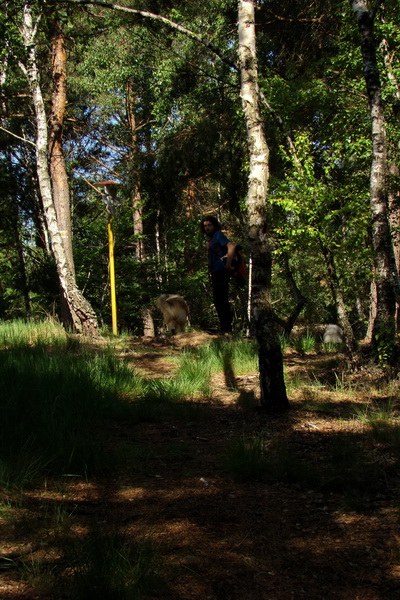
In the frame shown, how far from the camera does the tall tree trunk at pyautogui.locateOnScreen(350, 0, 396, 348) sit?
18.1ft

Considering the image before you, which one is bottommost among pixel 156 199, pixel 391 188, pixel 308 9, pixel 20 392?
pixel 20 392

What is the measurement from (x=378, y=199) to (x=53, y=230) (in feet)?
21.3

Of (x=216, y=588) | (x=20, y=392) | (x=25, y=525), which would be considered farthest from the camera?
(x=20, y=392)

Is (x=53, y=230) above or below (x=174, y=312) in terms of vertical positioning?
above

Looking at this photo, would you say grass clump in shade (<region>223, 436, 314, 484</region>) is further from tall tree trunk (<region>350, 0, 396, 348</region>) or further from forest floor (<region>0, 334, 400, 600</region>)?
tall tree trunk (<region>350, 0, 396, 348</region>)

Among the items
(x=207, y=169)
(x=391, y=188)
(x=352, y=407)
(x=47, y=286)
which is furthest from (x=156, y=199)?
(x=352, y=407)

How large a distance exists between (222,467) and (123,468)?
2.18 ft

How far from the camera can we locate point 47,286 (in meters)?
18.1

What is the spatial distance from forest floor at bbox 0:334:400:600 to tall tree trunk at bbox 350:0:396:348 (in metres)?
1.80

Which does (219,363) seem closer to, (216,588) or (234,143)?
(216,588)

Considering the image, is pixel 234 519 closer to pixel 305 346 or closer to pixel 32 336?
pixel 305 346

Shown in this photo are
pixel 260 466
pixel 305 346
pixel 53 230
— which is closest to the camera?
pixel 260 466

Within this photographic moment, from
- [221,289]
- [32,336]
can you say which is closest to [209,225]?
[221,289]

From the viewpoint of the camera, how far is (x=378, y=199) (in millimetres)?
5625
